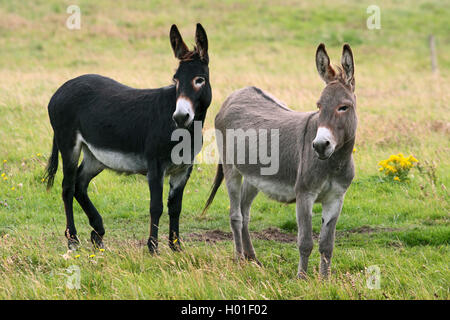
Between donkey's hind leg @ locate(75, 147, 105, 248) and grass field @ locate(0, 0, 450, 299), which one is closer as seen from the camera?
grass field @ locate(0, 0, 450, 299)

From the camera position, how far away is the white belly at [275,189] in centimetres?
504

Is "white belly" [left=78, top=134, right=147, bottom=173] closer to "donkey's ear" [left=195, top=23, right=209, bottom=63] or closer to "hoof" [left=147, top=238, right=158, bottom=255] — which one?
"hoof" [left=147, top=238, right=158, bottom=255]

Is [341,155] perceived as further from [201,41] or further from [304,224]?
[201,41]

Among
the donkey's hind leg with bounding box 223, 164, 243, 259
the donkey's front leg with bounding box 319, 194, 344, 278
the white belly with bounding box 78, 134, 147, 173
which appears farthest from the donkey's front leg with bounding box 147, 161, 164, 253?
the donkey's front leg with bounding box 319, 194, 344, 278

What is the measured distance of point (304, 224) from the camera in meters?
4.70

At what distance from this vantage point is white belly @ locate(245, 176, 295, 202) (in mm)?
5035

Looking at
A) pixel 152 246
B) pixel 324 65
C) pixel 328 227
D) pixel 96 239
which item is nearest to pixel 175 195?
pixel 152 246

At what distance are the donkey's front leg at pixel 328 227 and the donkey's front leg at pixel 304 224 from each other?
187mm

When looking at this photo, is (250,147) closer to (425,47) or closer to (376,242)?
(376,242)

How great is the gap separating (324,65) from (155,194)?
7.00 ft

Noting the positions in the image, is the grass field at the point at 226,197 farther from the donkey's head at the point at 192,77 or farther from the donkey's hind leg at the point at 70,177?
the donkey's head at the point at 192,77

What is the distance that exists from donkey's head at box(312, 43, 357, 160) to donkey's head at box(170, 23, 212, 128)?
4.12 feet
